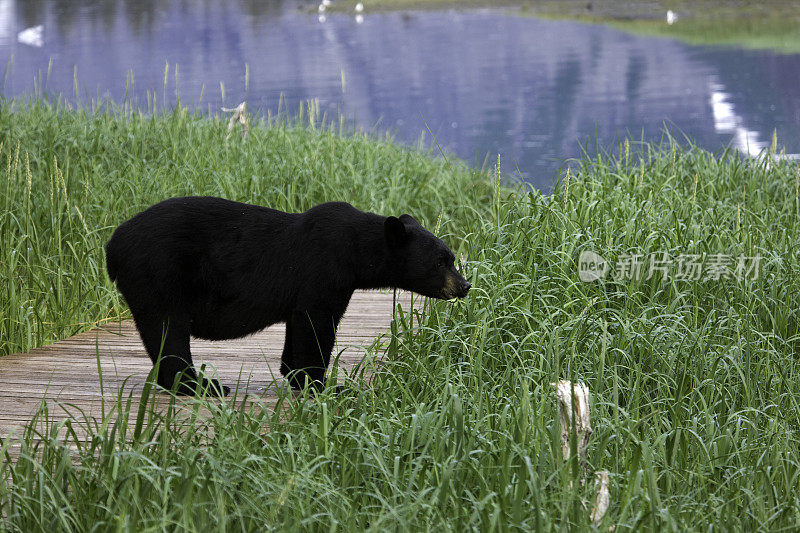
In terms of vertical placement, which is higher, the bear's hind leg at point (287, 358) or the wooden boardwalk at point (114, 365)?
the bear's hind leg at point (287, 358)

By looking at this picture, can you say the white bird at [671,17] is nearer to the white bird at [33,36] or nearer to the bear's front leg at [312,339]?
the white bird at [33,36]

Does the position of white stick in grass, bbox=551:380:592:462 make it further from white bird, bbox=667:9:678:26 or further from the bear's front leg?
white bird, bbox=667:9:678:26

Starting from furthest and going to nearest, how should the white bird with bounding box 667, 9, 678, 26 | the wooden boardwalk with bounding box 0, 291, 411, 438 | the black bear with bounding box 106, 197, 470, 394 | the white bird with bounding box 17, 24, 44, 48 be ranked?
the white bird with bounding box 667, 9, 678, 26, the white bird with bounding box 17, 24, 44, 48, the wooden boardwalk with bounding box 0, 291, 411, 438, the black bear with bounding box 106, 197, 470, 394

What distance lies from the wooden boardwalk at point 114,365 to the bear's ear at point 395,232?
21.2 inches

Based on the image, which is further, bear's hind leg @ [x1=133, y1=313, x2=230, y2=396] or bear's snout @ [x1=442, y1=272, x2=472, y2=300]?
bear's snout @ [x1=442, y1=272, x2=472, y2=300]

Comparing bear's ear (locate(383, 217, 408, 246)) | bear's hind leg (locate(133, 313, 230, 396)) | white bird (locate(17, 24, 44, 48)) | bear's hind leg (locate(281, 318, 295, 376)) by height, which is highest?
white bird (locate(17, 24, 44, 48))

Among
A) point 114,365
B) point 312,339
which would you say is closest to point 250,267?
point 312,339

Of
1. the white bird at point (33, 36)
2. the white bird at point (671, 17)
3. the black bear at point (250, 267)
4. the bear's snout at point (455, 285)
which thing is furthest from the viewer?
the white bird at point (671, 17)

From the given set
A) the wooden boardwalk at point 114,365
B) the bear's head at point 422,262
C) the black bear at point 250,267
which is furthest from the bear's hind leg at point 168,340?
the bear's head at point 422,262

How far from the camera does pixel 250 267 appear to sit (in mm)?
3990

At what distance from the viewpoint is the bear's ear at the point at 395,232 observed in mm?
3988

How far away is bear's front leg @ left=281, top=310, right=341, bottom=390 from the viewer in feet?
12.9

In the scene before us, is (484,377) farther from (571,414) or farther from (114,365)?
(114,365)

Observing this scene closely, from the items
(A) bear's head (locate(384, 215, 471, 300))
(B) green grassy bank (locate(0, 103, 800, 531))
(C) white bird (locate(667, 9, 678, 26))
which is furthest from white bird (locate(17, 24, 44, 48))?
(A) bear's head (locate(384, 215, 471, 300))
